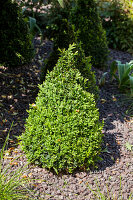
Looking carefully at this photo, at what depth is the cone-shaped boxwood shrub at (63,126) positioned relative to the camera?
102 inches

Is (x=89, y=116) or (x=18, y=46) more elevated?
(x=18, y=46)

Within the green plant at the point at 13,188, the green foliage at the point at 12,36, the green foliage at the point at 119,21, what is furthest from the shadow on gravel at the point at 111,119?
the green foliage at the point at 119,21

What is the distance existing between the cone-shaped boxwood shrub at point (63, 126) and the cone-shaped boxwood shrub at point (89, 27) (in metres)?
1.97

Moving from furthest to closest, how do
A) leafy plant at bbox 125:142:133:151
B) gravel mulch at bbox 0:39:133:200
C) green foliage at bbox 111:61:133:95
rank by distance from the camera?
1. green foliage at bbox 111:61:133:95
2. leafy plant at bbox 125:142:133:151
3. gravel mulch at bbox 0:39:133:200

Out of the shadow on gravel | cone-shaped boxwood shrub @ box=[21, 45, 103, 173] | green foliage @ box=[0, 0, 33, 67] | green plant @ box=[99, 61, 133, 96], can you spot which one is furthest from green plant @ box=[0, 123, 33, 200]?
green plant @ box=[99, 61, 133, 96]

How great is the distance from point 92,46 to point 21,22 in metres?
1.35

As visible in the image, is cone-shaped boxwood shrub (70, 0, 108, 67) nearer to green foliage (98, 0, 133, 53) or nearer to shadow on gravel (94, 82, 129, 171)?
shadow on gravel (94, 82, 129, 171)

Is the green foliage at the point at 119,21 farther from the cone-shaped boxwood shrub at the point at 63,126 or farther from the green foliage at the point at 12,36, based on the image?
the cone-shaped boxwood shrub at the point at 63,126

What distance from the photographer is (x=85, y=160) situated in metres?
2.73

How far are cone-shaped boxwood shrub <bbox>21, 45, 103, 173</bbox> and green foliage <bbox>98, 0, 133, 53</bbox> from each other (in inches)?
136

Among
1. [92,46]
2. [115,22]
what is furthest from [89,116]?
[115,22]

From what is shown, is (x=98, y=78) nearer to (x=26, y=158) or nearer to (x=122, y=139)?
(x=122, y=139)

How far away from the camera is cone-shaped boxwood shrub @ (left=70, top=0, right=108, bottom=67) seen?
462 cm

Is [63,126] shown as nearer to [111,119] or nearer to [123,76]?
[111,119]
